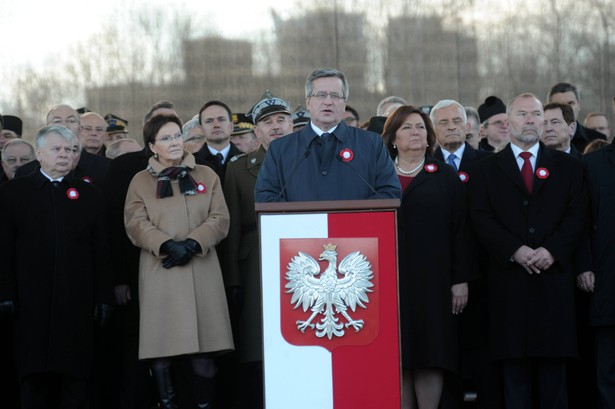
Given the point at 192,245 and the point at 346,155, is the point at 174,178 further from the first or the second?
the point at 346,155

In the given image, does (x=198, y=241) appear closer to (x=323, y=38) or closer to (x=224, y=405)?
(x=224, y=405)

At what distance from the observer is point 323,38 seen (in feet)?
38.4

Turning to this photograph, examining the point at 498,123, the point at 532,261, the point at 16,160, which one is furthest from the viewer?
the point at 498,123

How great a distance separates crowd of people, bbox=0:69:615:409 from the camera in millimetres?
7336

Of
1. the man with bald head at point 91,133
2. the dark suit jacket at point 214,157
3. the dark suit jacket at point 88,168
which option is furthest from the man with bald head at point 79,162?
the dark suit jacket at point 214,157

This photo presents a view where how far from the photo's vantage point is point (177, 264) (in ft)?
24.3

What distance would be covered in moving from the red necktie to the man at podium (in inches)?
55.0

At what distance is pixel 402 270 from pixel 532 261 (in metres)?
0.80

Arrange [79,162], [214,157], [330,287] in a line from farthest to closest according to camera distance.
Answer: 1. [214,157]
2. [79,162]
3. [330,287]

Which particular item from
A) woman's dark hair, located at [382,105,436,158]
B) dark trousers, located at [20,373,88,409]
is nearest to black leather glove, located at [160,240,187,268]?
dark trousers, located at [20,373,88,409]

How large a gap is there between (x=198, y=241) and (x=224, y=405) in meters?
1.60

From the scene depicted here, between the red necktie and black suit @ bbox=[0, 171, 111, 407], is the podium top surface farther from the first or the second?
black suit @ bbox=[0, 171, 111, 407]

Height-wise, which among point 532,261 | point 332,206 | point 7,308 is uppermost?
point 332,206

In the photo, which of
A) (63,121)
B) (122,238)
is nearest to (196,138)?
(63,121)
